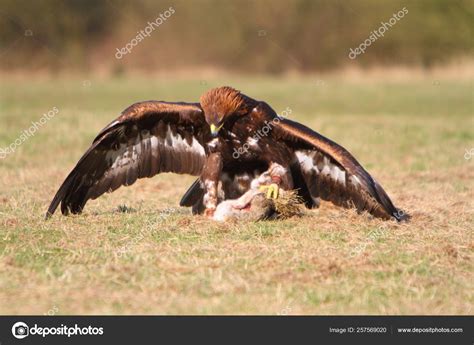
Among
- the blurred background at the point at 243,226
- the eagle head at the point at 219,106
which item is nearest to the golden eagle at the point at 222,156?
the eagle head at the point at 219,106

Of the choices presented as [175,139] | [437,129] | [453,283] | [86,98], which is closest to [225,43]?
[86,98]

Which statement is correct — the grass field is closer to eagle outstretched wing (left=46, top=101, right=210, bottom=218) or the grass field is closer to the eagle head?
eagle outstretched wing (left=46, top=101, right=210, bottom=218)

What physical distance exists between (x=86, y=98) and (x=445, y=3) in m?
19.4

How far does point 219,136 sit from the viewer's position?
8258 millimetres

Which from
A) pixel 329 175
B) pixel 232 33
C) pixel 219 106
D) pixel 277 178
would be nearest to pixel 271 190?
pixel 277 178

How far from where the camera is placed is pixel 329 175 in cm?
847

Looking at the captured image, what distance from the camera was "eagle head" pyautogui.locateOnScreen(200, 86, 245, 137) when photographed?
7.99m

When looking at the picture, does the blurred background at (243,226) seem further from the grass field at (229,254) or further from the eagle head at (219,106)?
the eagle head at (219,106)

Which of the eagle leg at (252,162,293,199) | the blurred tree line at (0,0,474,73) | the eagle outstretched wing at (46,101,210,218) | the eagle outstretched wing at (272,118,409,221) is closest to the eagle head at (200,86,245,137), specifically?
the eagle outstretched wing at (46,101,210,218)

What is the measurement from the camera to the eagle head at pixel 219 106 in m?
7.99

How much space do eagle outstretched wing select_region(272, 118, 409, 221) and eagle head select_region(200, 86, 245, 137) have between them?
0.48 meters

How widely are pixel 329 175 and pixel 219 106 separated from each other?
1.32m

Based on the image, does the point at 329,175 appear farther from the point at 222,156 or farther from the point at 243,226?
the point at 243,226
